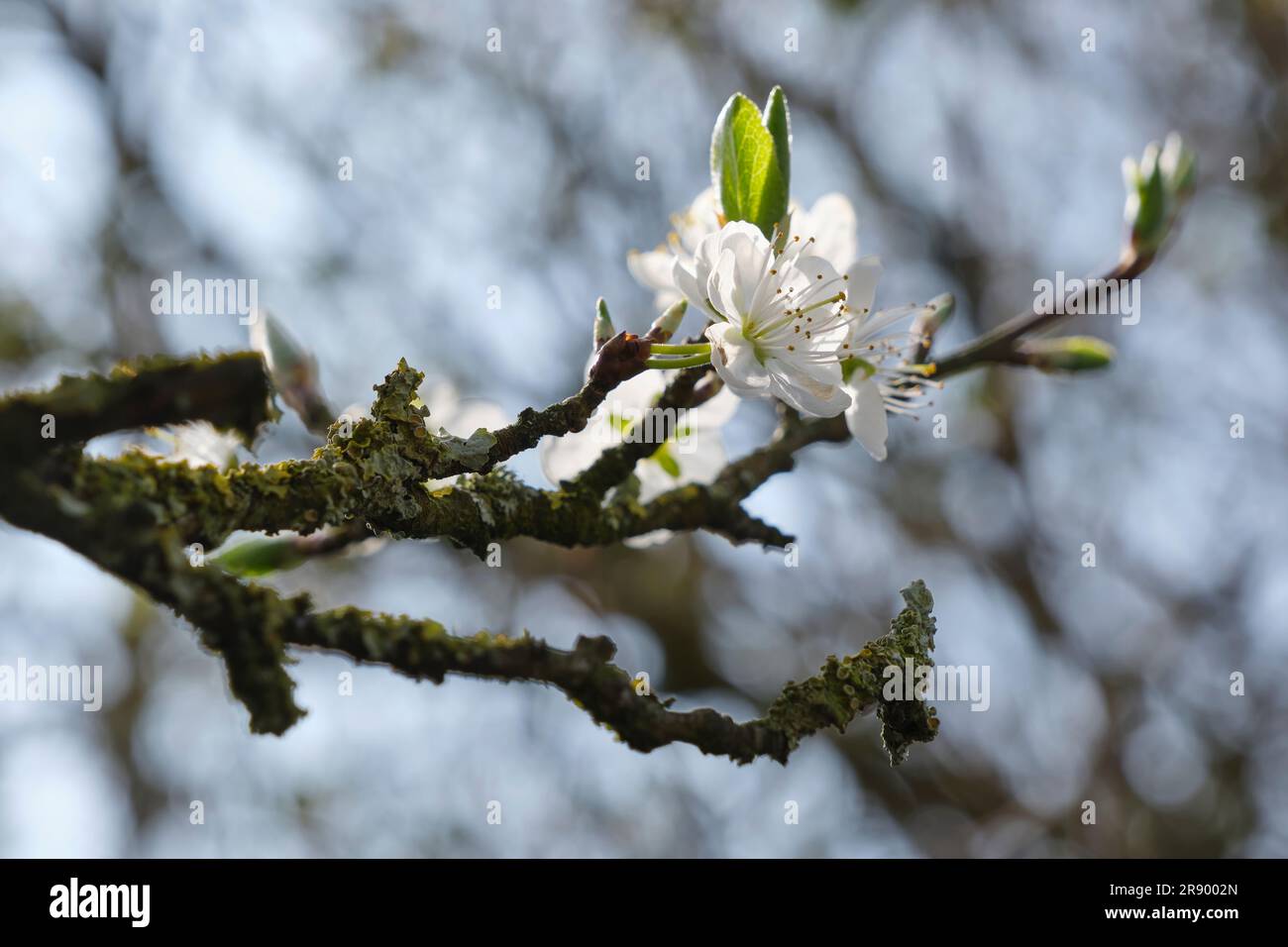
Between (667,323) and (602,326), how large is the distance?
2.9 inches

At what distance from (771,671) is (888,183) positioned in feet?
8.06

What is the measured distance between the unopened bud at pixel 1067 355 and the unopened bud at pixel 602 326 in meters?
Answer: 0.75

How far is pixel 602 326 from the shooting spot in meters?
1.17

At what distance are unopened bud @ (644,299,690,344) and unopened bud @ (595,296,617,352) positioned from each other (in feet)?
0.16

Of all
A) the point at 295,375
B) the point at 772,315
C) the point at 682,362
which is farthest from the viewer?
the point at 295,375

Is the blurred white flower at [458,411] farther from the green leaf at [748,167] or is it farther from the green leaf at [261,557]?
the green leaf at [748,167]

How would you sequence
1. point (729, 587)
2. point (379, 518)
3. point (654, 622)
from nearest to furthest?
1. point (379, 518)
2. point (654, 622)
3. point (729, 587)

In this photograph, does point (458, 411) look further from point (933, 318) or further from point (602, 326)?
point (933, 318)

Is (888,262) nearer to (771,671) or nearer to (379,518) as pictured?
(771,671)

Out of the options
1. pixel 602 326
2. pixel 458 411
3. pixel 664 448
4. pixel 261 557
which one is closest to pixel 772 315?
pixel 602 326

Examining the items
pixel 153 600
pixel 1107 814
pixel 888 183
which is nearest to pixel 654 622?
pixel 1107 814

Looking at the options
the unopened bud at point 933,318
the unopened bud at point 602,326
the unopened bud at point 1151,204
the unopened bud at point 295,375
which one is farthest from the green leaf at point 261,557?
the unopened bud at point 1151,204

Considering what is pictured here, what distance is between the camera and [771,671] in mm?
4703

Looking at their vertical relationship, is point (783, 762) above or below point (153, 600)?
below
